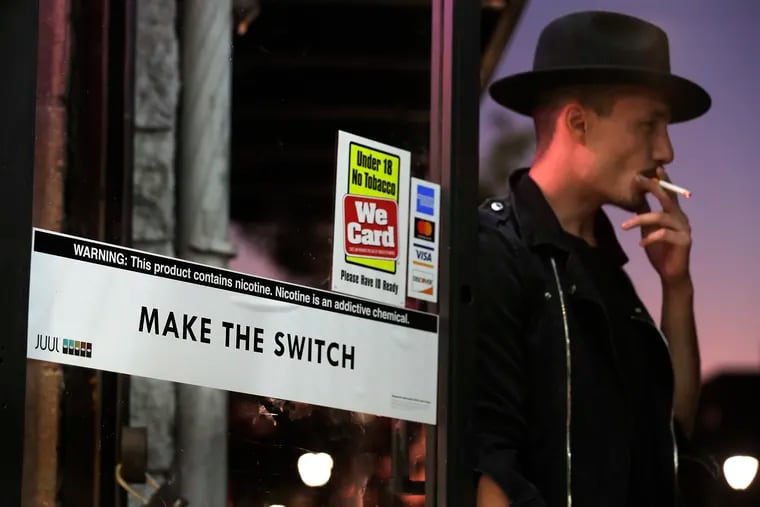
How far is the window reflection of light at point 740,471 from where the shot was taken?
12.7 ft

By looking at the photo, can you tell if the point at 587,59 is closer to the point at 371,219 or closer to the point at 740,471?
the point at 371,219

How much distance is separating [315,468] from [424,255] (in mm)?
605

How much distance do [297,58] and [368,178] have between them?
343 millimetres

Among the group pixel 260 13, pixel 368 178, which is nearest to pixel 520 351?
pixel 368 178

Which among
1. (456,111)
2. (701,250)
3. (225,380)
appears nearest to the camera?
(225,380)

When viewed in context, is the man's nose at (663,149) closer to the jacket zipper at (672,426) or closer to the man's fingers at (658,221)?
the man's fingers at (658,221)

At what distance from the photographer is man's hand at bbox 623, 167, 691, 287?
3805mm

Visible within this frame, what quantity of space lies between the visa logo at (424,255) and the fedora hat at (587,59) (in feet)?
1.83

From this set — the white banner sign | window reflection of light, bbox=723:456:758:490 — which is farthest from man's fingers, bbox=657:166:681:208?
the white banner sign

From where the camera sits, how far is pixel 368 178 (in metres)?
3.29

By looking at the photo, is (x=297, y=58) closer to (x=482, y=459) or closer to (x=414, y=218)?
(x=414, y=218)

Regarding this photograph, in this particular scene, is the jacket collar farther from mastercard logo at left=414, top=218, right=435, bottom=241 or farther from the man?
mastercard logo at left=414, top=218, right=435, bottom=241

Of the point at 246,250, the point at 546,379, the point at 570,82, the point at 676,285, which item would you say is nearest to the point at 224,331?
the point at 246,250

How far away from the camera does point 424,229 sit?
11.1 ft
